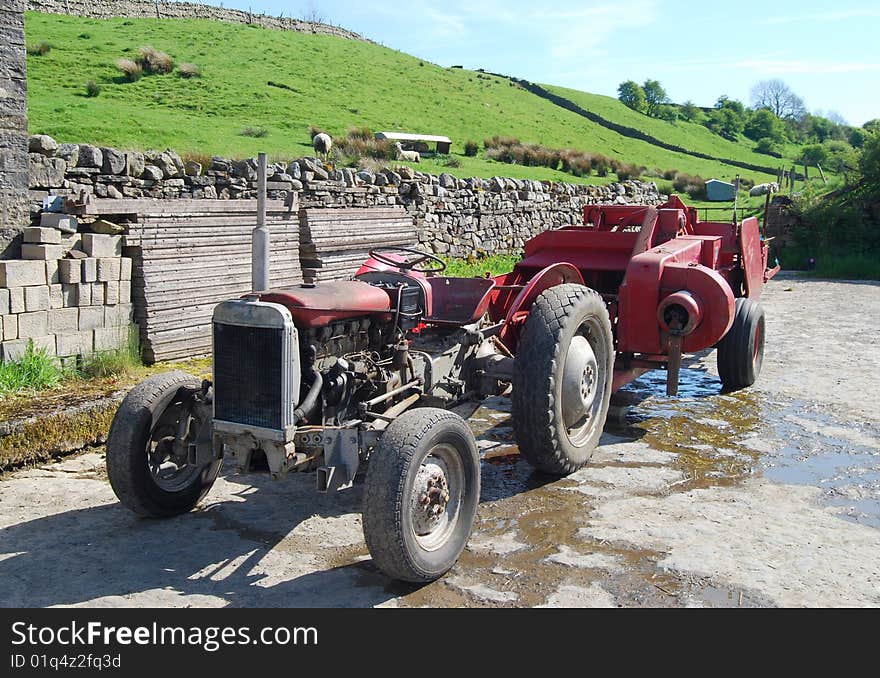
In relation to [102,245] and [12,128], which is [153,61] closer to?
[12,128]

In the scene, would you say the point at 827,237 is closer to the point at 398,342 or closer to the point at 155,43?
the point at 398,342

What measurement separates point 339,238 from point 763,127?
7057 centimetres

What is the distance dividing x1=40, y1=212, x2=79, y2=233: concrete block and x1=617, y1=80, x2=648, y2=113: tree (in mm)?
70840

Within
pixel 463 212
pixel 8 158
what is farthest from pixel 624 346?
pixel 463 212

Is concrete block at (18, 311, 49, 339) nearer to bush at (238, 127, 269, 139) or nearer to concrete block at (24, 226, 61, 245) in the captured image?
concrete block at (24, 226, 61, 245)

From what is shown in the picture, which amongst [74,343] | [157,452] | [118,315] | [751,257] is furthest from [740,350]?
[74,343]

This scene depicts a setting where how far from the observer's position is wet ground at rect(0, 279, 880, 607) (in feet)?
12.5

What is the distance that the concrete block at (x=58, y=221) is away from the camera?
7215mm

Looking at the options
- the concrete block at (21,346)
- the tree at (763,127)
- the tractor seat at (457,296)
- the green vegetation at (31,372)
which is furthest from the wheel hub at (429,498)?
the tree at (763,127)

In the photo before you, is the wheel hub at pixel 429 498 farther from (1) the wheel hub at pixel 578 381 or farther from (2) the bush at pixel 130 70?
(2) the bush at pixel 130 70

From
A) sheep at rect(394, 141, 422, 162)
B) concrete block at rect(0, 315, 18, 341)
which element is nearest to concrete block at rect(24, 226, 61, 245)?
concrete block at rect(0, 315, 18, 341)

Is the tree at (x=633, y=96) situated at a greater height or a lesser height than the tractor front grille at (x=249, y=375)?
greater

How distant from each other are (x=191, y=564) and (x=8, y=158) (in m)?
4.78

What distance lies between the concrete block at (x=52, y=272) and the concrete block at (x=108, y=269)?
1.24 feet
